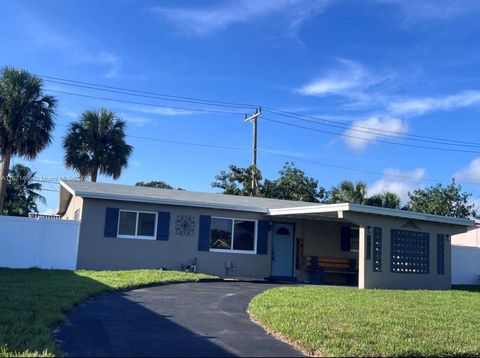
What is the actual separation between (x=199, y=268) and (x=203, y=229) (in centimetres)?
136

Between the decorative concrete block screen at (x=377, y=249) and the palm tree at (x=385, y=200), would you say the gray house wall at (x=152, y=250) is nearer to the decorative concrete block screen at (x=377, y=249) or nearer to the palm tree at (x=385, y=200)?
the decorative concrete block screen at (x=377, y=249)

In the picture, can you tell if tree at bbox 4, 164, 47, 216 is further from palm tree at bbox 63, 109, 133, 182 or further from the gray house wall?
the gray house wall

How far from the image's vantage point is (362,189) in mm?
38500

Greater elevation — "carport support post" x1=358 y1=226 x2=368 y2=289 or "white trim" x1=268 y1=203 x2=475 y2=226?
"white trim" x1=268 y1=203 x2=475 y2=226

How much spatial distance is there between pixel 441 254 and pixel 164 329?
14.6 metres

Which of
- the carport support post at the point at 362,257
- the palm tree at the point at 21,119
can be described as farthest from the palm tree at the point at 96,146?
the carport support post at the point at 362,257

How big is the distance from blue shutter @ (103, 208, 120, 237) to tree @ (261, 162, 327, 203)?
18.6 m

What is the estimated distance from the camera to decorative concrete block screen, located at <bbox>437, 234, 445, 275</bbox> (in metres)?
20.3

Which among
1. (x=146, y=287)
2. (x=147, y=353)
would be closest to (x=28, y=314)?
(x=147, y=353)

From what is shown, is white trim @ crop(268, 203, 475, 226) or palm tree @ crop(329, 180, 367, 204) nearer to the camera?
white trim @ crop(268, 203, 475, 226)

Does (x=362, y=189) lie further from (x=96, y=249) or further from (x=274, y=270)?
(x=96, y=249)

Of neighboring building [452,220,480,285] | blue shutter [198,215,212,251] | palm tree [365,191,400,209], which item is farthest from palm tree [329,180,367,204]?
blue shutter [198,215,212,251]

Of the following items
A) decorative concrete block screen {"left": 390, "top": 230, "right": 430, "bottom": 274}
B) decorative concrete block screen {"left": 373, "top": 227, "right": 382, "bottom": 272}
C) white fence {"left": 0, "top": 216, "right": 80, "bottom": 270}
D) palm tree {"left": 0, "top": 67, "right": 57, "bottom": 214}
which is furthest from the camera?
palm tree {"left": 0, "top": 67, "right": 57, "bottom": 214}

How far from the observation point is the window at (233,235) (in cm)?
1994
